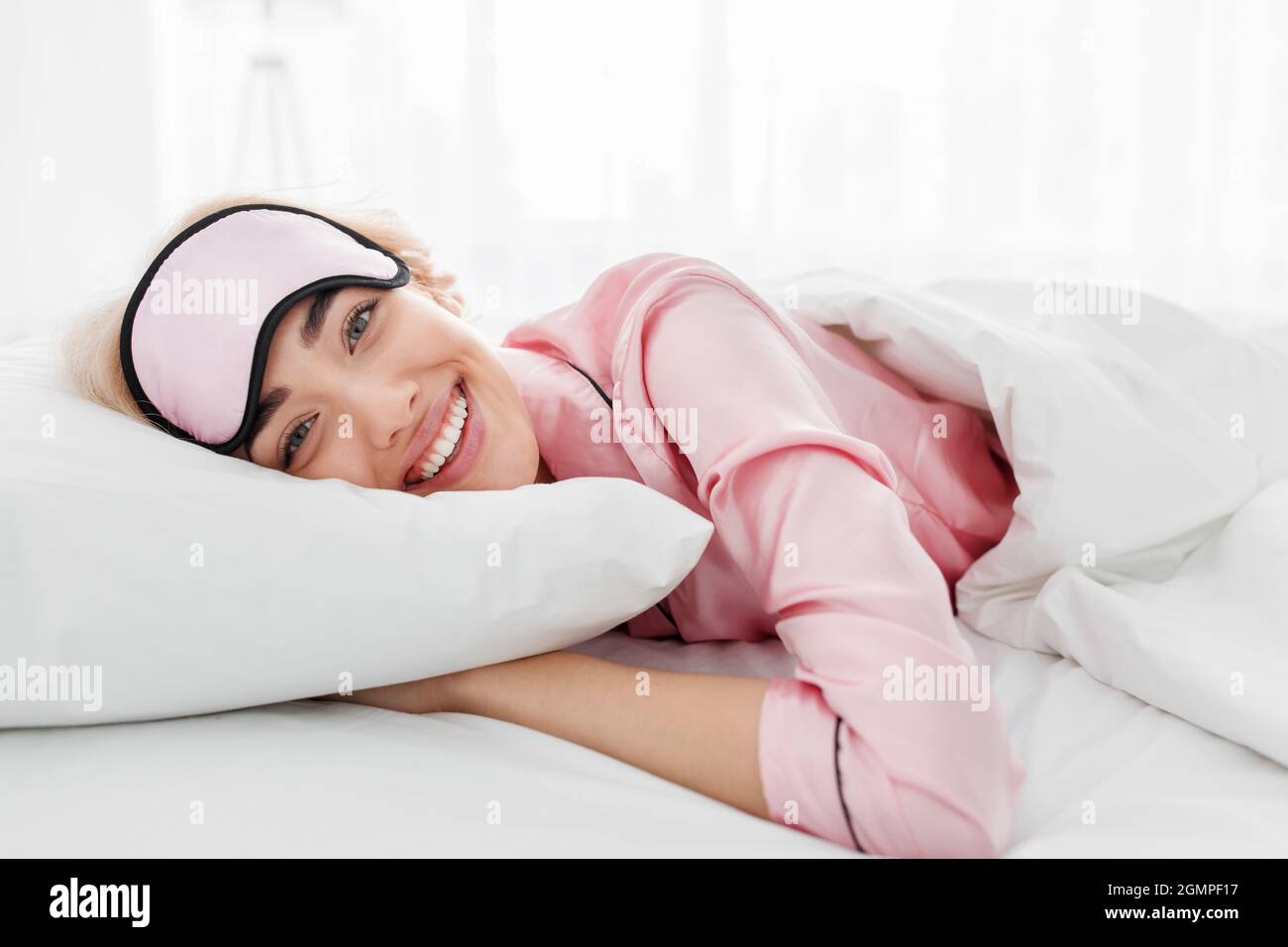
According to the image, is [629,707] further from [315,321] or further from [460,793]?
[315,321]

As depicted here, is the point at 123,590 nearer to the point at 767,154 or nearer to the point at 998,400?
the point at 998,400

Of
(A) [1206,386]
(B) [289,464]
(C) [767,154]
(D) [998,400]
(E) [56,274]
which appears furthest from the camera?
(C) [767,154]

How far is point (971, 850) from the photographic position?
2.03 feet

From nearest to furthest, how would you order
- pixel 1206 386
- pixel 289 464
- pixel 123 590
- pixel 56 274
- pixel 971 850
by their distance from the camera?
pixel 971 850, pixel 123 590, pixel 289 464, pixel 1206 386, pixel 56 274

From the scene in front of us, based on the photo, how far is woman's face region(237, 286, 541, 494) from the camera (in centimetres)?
89

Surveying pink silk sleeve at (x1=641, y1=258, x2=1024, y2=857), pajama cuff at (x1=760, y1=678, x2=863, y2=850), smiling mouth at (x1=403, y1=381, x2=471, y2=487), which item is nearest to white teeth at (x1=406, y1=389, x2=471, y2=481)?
smiling mouth at (x1=403, y1=381, x2=471, y2=487)

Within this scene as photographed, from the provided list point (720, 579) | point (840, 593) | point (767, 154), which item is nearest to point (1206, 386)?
point (720, 579)

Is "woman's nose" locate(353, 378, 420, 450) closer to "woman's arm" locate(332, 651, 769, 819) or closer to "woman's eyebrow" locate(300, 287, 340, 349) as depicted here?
"woman's eyebrow" locate(300, 287, 340, 349)

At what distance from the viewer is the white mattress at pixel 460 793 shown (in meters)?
0.62

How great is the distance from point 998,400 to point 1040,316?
0.38 m

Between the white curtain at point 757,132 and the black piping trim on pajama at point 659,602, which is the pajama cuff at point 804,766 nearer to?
the black piping trim on pajama at point 659,602

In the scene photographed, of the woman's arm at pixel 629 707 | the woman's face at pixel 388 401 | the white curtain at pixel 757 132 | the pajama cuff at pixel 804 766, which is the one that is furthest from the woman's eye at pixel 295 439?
the white curtain at pixel 757 132

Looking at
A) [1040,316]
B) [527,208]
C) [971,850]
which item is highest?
[527,208]

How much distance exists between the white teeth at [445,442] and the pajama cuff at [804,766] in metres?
0.41
